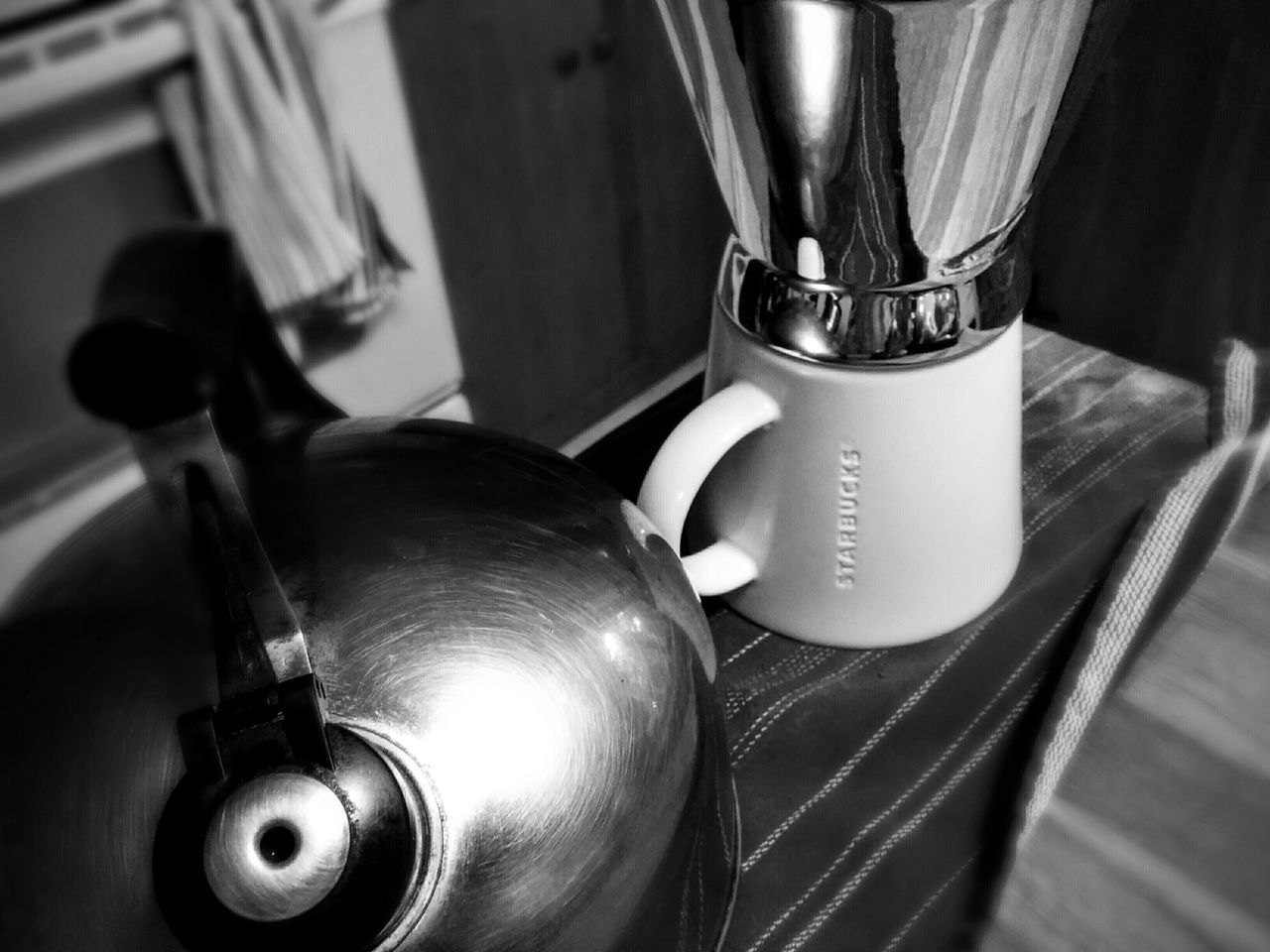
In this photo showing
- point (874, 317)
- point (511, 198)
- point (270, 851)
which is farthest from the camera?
point (511, 198)

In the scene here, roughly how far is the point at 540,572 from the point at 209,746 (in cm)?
9

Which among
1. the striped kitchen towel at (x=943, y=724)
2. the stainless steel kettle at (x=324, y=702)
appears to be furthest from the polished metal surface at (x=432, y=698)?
the striped kitchen towel at (x=943, y=724)

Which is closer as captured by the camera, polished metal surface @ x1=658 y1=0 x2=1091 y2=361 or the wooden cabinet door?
polished metal surface @ x1=658 y1=0 x2=1091 y2=361

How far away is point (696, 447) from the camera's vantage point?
1.16ft

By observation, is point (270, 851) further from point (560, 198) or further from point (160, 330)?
point (560, 198)

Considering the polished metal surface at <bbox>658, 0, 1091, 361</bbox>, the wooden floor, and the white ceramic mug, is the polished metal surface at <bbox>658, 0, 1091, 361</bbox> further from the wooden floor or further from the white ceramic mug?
the wooden floor

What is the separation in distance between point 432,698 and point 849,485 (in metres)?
0.18

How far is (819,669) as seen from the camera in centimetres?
43

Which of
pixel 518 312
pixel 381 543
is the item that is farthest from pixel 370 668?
pixel 518 312

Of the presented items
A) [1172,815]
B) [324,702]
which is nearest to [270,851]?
[324,702]

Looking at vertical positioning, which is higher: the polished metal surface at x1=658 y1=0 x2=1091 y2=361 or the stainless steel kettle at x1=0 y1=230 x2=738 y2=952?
the polished metal surface at x1=658 y1=0 x2=1091 y2=361

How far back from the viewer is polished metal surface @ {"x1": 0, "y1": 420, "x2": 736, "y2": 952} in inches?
8.9

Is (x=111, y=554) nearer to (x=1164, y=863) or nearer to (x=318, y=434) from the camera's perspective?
(x=318, y=434)

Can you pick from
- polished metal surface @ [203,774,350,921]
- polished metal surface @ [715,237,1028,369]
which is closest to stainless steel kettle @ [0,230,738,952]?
polished metal surface @ [203,774,350,921]
